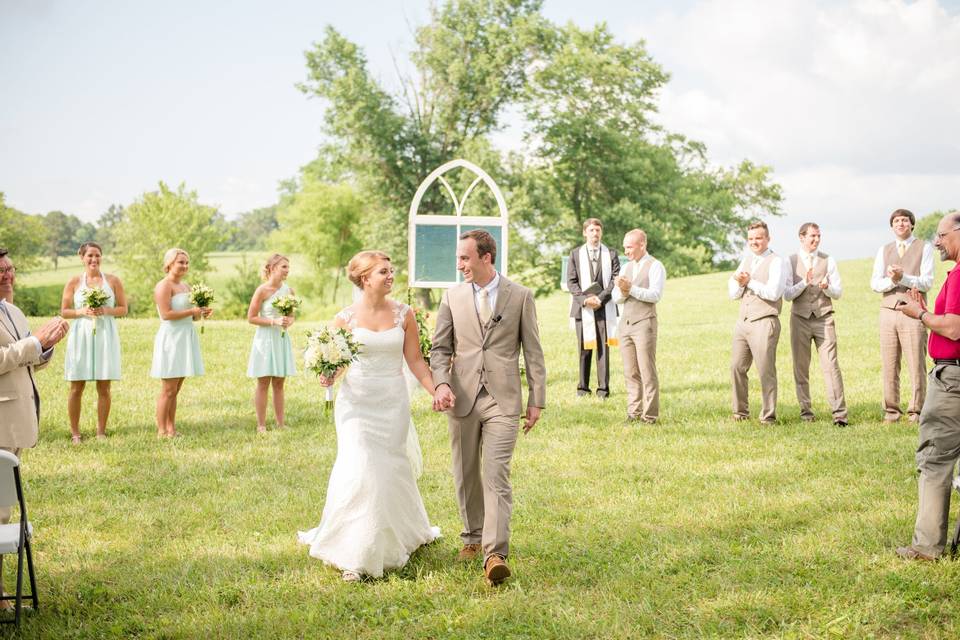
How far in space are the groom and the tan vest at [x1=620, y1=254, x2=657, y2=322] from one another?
5.67 m

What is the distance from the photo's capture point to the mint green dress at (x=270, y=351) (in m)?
11.3

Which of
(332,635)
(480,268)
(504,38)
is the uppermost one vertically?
(504,38)

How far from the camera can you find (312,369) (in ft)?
20.1

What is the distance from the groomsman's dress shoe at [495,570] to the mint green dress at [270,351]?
6.01 meters

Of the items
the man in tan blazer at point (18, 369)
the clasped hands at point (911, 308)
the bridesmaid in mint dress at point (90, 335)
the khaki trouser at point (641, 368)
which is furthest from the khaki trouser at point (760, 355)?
the man in tan blazer at point (18, 369)

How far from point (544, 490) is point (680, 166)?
46.2 meters

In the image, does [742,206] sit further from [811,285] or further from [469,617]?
[469,617]

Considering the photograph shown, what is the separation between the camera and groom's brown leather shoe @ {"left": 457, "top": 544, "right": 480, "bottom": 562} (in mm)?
6371

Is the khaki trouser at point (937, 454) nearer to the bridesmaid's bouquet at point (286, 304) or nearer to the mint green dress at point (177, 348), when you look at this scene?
→ the bridesmaid's bouquet at point (286, 304)

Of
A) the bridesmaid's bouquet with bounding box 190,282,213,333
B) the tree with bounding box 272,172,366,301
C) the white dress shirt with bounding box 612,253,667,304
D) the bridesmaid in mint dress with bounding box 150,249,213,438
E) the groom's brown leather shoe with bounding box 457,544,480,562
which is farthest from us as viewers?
the tree with bounding box 272,172,366,301

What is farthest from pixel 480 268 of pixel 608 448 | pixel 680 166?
pixel 680 166

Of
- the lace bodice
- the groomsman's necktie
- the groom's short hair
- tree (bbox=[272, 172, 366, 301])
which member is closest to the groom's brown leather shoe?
the lace bodice

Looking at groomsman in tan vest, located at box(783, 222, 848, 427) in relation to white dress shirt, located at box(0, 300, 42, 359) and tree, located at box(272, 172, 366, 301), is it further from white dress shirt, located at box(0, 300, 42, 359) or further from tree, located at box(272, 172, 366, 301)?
tree, located at box(272, 172, 366, 301)

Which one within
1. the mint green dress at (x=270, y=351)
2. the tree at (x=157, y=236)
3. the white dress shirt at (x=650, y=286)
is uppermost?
the tree at (x=157, y=236)
